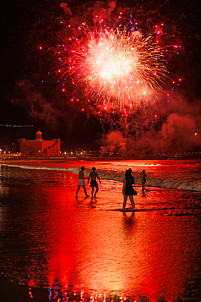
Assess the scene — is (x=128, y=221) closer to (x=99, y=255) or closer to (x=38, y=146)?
(x=99, y=255)

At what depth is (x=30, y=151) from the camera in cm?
15700

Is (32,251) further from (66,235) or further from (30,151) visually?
(30,151)

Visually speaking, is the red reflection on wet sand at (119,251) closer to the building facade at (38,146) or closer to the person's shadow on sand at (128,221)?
the person's shadow on sand at (128,221)

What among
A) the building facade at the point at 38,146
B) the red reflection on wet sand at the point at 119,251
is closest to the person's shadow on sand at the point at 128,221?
the red reflection on wet sand at the point at 119,251

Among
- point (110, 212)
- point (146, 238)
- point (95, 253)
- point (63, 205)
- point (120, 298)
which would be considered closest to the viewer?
point (120, 298)

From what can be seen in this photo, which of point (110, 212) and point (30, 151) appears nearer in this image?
point (110, 212)

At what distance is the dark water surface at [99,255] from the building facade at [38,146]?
143 meters

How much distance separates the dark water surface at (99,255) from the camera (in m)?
5.12

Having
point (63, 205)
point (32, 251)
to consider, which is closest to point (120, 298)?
point (32, 251)

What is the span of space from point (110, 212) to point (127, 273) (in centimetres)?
698

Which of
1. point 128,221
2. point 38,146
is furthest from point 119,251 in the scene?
point 38,146

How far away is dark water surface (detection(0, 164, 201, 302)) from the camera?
512cm

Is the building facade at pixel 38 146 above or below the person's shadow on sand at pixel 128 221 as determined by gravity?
above

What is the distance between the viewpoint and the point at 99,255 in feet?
23.4
